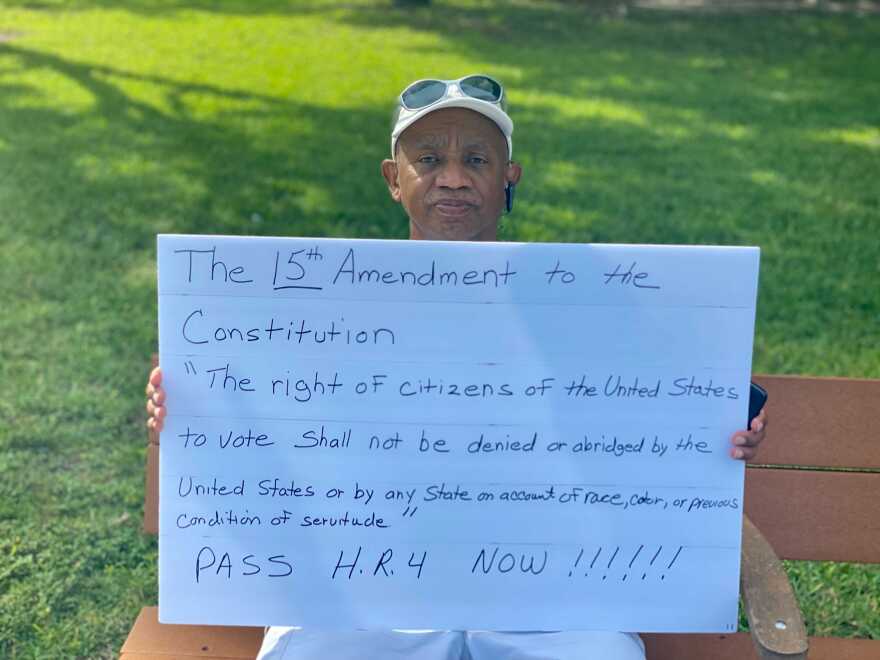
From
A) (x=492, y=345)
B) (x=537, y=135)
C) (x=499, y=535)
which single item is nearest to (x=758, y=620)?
(x=499, y=535)

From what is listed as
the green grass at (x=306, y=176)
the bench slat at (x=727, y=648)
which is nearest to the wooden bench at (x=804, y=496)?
the bench slat at (x=727, y=648)

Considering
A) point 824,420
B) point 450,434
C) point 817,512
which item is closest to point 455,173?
point 450,434

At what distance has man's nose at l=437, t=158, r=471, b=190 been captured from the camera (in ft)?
9.39

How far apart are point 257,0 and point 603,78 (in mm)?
7216

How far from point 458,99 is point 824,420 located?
1193mm

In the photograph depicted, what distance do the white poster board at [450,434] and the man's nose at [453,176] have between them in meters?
0.54

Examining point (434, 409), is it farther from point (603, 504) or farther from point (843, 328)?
point (843, 328)

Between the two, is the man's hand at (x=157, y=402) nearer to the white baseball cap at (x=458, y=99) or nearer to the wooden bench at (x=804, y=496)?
the wooden bench at (x=804, y=496)

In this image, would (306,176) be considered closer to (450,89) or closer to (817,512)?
(450,89)

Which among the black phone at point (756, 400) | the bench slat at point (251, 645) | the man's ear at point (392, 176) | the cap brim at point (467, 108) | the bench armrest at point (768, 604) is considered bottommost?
the bench slat at point (251, 645)

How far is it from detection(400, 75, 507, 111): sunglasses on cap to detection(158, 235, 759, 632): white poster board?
65 cm

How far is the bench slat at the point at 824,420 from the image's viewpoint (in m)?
2.81

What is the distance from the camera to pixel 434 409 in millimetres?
2414

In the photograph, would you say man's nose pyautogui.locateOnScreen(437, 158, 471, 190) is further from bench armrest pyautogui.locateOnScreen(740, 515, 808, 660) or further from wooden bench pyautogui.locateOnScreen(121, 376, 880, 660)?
bench armrest pyautogui.locateOnScreen(740, 515, 808, 660)
